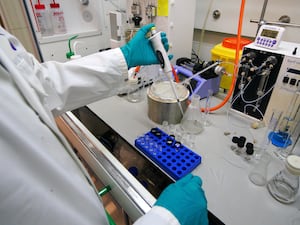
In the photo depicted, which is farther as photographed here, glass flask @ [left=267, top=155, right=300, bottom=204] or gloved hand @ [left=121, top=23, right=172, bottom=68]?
gloved hand @ [left=121, top=23, right=172, bottom=68]

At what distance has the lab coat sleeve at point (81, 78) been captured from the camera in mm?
786

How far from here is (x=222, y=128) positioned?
39.3 inches

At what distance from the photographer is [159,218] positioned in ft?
1.56

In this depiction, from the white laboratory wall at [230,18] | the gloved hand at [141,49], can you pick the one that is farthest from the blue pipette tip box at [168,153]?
the white laboratory wall at [230,18]

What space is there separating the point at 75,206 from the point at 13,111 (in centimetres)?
24

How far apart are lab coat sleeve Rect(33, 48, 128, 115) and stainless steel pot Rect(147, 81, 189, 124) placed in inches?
7.4

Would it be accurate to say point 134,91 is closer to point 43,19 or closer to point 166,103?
point 166,103

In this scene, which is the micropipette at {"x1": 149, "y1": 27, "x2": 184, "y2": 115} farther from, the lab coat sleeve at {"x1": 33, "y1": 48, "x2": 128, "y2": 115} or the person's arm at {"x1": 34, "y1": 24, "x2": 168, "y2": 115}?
the lab coat sleeve at {"x1": 33, "y1": 48, "x2": 128, "y2": 115}

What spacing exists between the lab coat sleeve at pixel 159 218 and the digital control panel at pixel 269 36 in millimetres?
869

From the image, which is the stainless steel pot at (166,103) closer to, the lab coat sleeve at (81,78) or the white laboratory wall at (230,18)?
the lab coat sleeve at (81,78)

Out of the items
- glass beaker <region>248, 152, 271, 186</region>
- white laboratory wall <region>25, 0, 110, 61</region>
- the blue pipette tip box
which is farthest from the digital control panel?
white laboratory wall <region>25, 0, 110, 61</region>

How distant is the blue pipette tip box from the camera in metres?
0.74

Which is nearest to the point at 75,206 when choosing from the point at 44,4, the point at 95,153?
the point at 95,153

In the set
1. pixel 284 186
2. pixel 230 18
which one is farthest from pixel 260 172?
pixel 230 18
